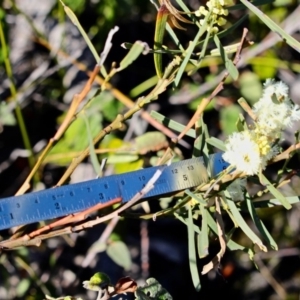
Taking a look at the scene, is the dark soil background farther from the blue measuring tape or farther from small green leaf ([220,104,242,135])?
the blue measuring tape

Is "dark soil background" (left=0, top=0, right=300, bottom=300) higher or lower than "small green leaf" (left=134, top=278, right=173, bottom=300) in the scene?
higher

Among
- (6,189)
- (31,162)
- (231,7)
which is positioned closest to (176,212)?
(231,7)

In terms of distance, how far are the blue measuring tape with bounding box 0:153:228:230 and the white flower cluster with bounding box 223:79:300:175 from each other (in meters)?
0.09

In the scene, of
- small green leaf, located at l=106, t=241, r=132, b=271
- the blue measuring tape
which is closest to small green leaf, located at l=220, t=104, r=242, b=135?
small green leaf, located at l=106, t=241, r=132, b=271

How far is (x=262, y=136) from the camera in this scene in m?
0.72

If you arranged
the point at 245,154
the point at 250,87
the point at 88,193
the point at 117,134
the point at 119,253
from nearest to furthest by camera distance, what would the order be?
the point at 245,154 < the point at 88,193 < the point at 119,253 < the point at 117,134 < the point at 250,87

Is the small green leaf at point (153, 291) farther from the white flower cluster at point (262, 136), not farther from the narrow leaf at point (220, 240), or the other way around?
the white flower cluster at point (262, 136)

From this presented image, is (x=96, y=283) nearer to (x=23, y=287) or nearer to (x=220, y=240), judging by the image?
(x=220, y=240)

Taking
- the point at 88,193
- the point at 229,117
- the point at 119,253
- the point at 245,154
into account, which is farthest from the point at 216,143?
the point at 229,117

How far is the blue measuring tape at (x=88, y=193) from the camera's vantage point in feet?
2.69

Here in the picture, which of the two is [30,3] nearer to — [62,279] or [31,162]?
[31,162]

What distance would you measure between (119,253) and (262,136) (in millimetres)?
570

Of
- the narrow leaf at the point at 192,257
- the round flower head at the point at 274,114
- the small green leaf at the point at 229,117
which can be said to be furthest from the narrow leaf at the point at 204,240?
the small green leaf at the point at 229,117

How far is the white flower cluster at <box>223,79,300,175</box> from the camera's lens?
0.71 meters
